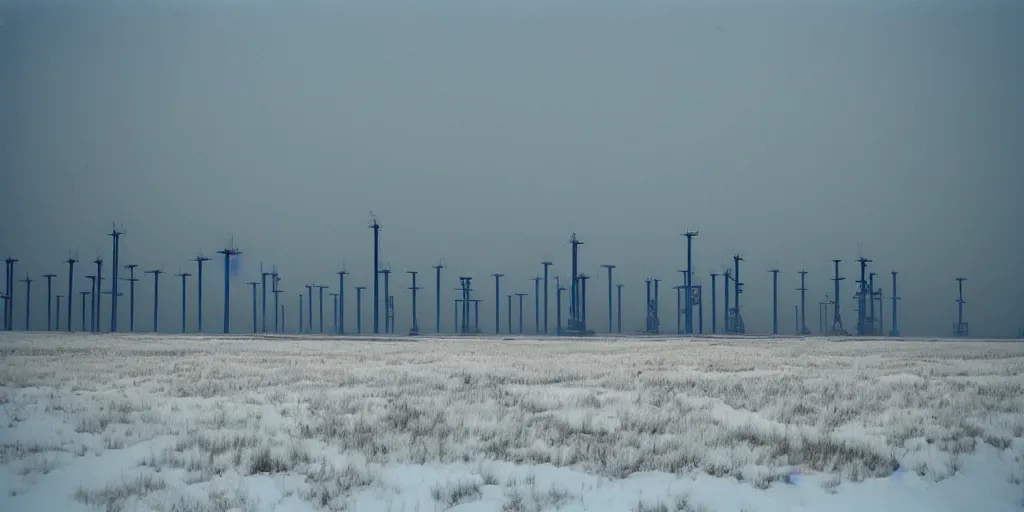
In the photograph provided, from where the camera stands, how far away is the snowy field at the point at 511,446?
11.2 metres

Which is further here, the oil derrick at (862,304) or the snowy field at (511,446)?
the oil derrick at (862,304)

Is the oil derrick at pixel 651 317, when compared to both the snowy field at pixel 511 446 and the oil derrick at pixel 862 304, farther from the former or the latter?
the snowy field at pixel 511 446

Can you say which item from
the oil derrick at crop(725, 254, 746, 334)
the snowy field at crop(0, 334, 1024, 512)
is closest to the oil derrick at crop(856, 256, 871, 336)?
the oil derrick at crop(725, 254, 746, 334)

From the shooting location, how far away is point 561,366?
31.3 metres

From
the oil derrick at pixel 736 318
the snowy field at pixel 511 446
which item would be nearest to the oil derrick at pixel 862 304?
the oil derrick at pixel 736 318

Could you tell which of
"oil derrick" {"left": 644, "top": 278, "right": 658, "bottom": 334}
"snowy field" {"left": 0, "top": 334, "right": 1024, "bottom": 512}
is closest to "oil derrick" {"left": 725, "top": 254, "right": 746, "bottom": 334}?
"oil derrick" {"left": 644, "top": 278, "right": 658, "bottom": 334}

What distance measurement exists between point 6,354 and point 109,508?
32.9m

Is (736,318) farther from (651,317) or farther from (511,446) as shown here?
(511,446)

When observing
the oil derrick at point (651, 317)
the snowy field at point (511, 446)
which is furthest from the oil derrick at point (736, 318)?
the snowy field at point (511, 446)

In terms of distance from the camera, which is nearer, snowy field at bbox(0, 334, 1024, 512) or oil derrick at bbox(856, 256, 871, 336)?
snowy field at bbox(0, 334, 1024, 512)

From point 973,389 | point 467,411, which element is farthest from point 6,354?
point 973,389

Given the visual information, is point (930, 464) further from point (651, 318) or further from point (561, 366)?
point (651, 318)

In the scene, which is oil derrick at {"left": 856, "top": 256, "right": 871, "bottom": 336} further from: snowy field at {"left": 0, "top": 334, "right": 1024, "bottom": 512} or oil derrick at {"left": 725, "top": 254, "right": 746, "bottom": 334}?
snowy field at {"left": 0, "top": 334, "right": 1024, "bottom": 512}

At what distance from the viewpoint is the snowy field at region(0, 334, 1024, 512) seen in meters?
11.2
